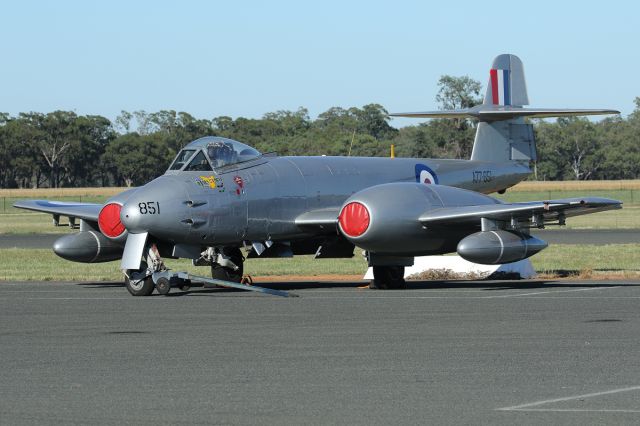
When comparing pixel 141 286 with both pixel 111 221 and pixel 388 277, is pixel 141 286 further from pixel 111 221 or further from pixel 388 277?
pixel 388 277

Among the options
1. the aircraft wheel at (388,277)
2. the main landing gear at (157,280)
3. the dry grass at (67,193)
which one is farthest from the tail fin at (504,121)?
the dry grass at (67,193)

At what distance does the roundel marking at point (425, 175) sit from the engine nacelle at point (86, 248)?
6.67m

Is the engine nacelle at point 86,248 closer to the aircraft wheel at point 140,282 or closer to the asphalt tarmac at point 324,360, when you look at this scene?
the aircraft wheel at point 140,282

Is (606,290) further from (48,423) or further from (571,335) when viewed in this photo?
(48,423)

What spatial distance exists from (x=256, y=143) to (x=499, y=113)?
4617 inches

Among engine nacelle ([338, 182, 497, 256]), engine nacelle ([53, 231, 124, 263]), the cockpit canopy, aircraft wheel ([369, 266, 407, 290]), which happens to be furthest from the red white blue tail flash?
engine nacelle ([53, 231, 124, 263])

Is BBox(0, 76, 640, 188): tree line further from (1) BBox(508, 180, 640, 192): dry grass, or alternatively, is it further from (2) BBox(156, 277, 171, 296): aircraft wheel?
(2) BBox(156, 277, 171, 296): aircraft wheel

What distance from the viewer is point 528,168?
109 feet

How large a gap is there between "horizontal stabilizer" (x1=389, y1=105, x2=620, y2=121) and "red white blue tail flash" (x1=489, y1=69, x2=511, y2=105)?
0.43m

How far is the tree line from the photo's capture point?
136 meters

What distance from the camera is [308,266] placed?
3569 centimetres

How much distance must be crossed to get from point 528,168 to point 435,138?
340 ft

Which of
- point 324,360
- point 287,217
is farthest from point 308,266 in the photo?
point 324,360

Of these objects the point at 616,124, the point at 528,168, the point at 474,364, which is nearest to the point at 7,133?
the point at 616,124
